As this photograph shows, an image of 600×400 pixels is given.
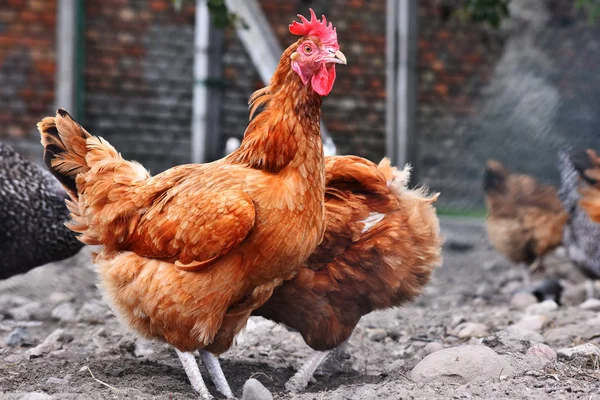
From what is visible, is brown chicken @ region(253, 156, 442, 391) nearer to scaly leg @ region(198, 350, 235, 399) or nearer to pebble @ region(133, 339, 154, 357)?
scaly leg @ region(198, 350, 235, 399)

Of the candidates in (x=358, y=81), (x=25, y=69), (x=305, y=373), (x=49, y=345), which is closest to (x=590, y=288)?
(x=358, y=81)

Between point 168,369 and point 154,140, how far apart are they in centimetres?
345

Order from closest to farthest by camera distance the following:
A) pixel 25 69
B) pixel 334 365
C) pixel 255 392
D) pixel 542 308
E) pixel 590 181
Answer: pixel 255 392 → pixel 334 365 → pixel 542 308 → pixel 590 181 → pixel 25 69

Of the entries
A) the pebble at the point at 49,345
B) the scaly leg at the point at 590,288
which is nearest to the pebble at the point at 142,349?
the pebble at the point at 49,345

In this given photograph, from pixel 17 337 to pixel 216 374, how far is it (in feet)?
4.61

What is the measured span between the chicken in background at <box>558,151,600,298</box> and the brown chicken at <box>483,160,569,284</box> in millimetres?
342

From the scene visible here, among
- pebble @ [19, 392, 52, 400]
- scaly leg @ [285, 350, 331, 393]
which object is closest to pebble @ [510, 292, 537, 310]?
scaly leg @ [285, 350, 331, 393]

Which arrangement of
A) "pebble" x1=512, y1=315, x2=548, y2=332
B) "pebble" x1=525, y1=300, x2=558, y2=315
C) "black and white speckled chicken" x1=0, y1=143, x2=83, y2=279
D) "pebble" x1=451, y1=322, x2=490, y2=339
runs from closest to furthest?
1. "pebble" x1=451, y1=322, x2=490, y2=339
2. "pebble" x1=512, y1=315, x2=548, y2=332
3. "black and white speckled chicken" x1=0, y1=143, x2=83, y2=279
4. "pebble" x1=525, y1=300, x2=558, y2=315

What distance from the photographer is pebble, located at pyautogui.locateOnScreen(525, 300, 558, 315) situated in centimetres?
450

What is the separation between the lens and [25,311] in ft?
14.8

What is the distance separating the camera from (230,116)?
18.7ft

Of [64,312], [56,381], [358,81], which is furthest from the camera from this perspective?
[358,81]

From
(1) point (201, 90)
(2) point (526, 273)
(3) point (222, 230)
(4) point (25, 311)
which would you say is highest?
(1) point (201, 90)

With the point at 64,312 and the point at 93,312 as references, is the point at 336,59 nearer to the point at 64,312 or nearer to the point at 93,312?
the point at 93,312
